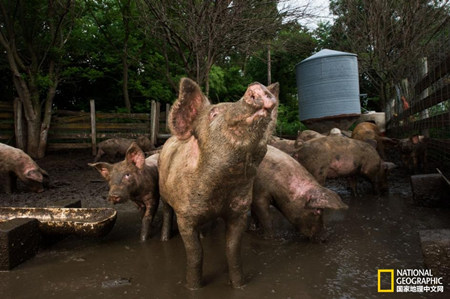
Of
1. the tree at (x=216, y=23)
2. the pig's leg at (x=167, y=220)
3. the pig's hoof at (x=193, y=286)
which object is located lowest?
the pig's hoof at (x=193, y=286)

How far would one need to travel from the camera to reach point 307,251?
397 centimetres

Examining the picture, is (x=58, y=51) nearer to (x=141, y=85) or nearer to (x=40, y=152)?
(x=40, y=152)

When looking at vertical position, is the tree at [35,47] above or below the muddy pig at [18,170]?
above

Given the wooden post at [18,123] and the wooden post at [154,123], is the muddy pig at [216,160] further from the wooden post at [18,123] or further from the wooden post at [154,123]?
the wooden post at [18,123]

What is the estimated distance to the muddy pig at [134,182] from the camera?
4.39 metres

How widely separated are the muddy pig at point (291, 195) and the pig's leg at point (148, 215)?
1339 mm

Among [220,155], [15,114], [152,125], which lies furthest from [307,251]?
[15,114]

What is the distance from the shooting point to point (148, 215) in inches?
186

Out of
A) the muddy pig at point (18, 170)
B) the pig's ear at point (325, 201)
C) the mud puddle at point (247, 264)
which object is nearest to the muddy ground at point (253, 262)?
the mud puddle at point (247, 264)

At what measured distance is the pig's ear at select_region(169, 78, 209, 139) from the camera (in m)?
2.75

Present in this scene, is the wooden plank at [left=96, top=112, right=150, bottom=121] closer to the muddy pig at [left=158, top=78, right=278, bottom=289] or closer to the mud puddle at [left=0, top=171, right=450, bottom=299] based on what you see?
the mud puddle at [left=0, top=171, right=450, bottom=299]

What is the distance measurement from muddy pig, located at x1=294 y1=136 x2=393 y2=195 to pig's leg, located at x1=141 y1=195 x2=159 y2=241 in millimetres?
2677

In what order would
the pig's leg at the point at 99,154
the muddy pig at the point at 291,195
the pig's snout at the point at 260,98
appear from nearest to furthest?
1. the pig's snout at the point at 260,98
2. the muddy pig at the point at 291,195
3. the pig's leg at the point at 99,154

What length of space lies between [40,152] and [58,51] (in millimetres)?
3452
